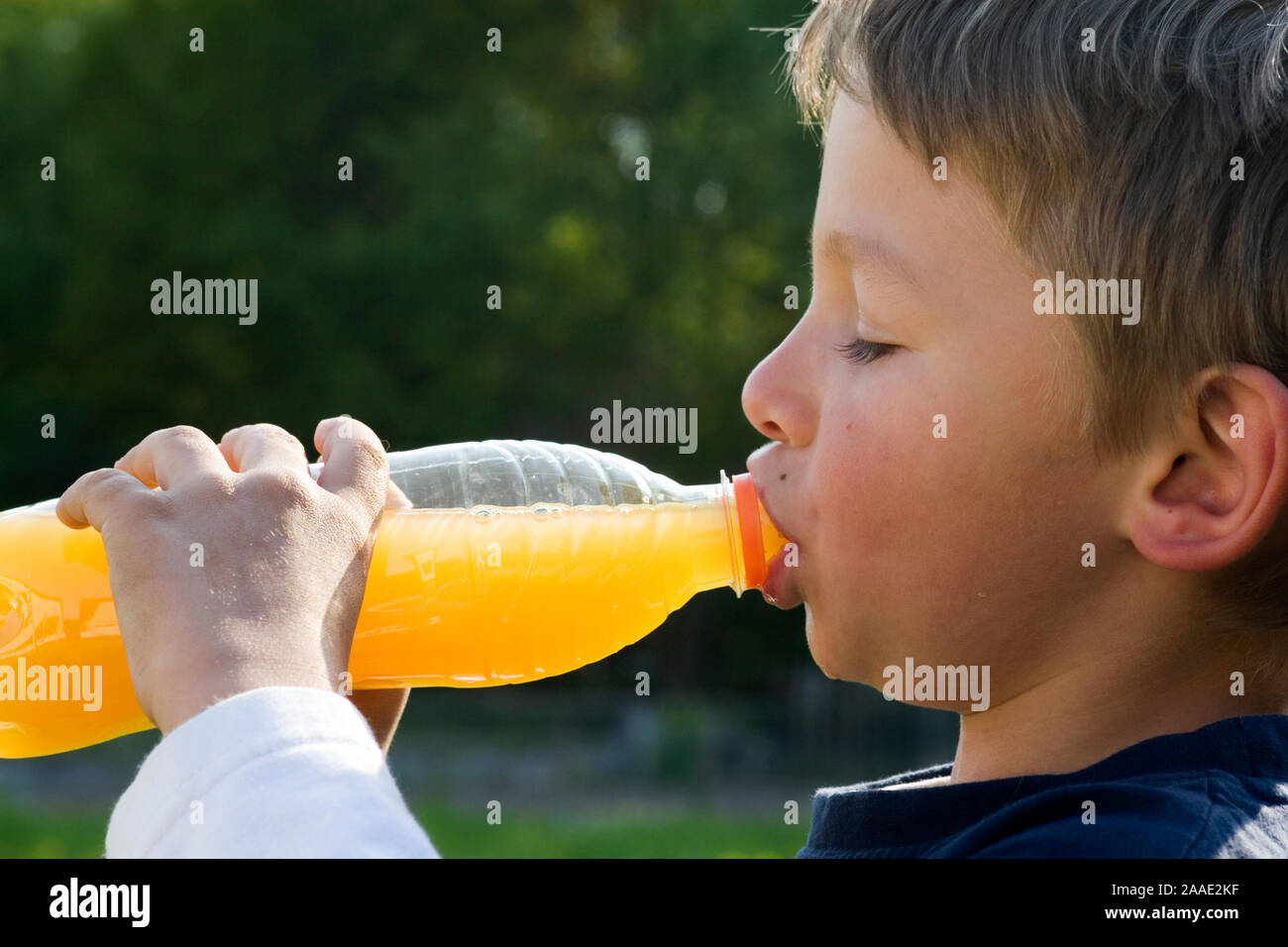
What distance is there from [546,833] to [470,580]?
1126 centimetres

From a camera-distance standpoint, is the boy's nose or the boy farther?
the boy's nose

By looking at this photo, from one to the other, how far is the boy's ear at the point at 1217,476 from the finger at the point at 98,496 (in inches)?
44.9

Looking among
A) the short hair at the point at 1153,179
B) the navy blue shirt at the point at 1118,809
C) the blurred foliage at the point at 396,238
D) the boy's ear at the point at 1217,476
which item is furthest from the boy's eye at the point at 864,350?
the blurred foliage at the point at 396,238

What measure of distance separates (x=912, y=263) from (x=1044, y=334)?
0.17 metres

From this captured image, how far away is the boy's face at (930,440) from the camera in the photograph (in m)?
1.60

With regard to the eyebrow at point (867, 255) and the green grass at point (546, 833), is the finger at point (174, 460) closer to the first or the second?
the eyebrow at point (867, 255)

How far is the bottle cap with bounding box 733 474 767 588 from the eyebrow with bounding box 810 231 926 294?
32 cm

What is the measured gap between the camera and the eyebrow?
163cm

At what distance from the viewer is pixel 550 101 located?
20.5 meters

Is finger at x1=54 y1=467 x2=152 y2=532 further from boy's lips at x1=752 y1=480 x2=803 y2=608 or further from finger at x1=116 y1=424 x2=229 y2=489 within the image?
boy's lips at x1=752 y1=480 x2=803 y2=608

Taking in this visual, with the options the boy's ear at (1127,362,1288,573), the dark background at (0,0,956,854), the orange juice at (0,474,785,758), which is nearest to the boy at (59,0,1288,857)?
the boy's ear at (1127,362,1288,573)

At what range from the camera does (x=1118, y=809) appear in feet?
4.78

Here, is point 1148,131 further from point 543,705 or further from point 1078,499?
point 543,705

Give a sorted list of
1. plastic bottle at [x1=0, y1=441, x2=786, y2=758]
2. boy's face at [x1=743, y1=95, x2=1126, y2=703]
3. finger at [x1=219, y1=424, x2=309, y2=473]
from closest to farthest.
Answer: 1. boy's face at [x1=743, y1=95, x2=1126, y2=703]
2. finger at [x1=219, y1=424, x2=309, y2=473]
3. plastic bottle at [x1=0, y1=441, x2=786, y2=758]
